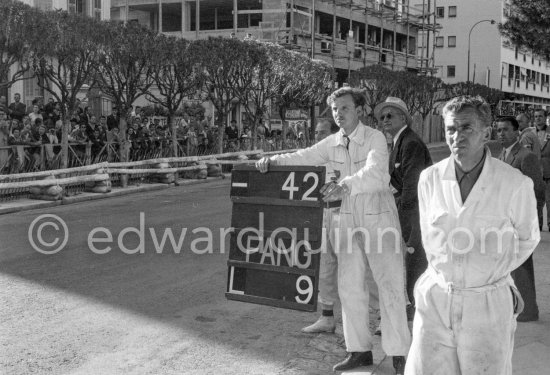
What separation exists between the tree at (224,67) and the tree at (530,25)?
9530mm

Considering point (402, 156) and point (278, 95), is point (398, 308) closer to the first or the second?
point (402, 156)

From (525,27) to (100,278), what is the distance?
21400mm

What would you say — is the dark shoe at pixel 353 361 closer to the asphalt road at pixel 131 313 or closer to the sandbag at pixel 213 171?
the asphalt road at pixel 131 313

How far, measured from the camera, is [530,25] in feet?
86.1

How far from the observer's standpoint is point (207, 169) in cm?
2619

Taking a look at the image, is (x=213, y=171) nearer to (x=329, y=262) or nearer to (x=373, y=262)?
(x=329, y=262)

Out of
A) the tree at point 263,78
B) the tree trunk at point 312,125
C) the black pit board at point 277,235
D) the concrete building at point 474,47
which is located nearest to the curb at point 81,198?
the tree at point 263,78

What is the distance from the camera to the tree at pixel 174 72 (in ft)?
82.3

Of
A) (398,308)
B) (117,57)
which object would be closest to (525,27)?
(117,57)

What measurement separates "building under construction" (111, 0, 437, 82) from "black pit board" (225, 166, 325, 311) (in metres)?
40.7

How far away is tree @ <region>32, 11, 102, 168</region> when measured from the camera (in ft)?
64.0

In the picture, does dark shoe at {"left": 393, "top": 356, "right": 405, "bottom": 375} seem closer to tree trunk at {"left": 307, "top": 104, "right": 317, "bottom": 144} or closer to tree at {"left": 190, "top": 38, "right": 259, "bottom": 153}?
tree at {"left": 190, "top": 38, "right": 259, "bottom": 153}

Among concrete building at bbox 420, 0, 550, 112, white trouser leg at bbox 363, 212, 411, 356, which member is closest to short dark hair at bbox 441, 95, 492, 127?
white trouser leg at bbox 363, 212, 411, 356

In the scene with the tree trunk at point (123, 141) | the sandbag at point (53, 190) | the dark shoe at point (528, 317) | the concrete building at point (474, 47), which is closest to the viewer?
the dark shoe at point (528, 317)
